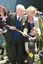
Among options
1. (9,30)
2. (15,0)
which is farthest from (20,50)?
(15,0)

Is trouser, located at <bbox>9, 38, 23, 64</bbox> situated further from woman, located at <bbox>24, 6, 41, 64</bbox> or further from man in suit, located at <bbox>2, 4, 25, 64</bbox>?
woman, located at <bbox>24, 6, 41, 64</bbox>

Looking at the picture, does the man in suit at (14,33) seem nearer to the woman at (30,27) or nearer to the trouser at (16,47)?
the trouser at (16,47)

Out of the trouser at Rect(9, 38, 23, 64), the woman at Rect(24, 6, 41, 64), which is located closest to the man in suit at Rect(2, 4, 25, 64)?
the trouser at Rect(9, 38, 23, 64)

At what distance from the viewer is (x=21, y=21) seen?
2.35 metres

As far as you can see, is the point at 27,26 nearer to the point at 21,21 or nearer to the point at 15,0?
the point at 21,21

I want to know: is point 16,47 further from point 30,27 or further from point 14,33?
point 30,27

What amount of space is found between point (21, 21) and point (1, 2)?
5553 millimetres

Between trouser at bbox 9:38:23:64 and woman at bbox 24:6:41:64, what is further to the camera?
trouser at bbox 9:38:23:64

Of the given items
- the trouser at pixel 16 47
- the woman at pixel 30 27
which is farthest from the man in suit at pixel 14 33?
the woman at pixel 30 27

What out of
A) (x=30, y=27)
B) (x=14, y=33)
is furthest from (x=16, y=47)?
(x=30, y=27)

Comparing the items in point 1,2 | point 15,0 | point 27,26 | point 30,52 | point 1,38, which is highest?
point 15,0

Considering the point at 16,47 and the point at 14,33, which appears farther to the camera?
the point at 16,47

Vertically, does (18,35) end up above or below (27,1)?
below

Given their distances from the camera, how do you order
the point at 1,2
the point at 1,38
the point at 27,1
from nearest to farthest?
the point at 1,38 < the point at 1,2 < the point at 27,1
